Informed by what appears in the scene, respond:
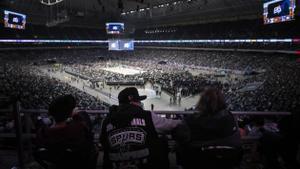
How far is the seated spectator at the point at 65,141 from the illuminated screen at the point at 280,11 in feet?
81.3

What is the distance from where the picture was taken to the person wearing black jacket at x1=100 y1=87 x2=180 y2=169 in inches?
94.7

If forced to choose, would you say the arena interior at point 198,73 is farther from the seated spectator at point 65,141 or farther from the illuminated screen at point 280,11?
the seated spectator at point 65,141

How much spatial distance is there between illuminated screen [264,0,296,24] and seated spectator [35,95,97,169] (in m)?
24.8

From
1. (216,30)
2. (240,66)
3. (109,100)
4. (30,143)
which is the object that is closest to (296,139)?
(30,143)

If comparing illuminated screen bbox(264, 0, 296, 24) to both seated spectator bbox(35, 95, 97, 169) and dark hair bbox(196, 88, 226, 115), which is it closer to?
dark hair bbox(196, 88, 226, 115)

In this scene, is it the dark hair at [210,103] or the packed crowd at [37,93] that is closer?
the dark hair at [210,103]

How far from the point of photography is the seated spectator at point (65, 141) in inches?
94.5

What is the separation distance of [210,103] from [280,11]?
84.1 ft

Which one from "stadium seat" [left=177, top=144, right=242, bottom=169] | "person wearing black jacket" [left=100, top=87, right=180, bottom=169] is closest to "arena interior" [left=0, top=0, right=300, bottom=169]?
"stadium seat" [left=177, top=144, right=242, bottom=169]

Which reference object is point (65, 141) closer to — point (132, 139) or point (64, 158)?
point (64, 158)

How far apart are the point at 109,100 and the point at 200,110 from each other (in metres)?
21.3

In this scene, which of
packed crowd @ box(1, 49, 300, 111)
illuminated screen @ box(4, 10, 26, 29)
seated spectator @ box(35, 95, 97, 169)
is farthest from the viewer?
illuminated screen @ box(4, 10, 26, 29)

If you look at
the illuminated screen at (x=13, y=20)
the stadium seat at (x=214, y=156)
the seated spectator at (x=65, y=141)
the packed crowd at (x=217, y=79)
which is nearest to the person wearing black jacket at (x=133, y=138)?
the seated spectator at (x=65, y=141)

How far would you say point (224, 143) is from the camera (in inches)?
89.2
